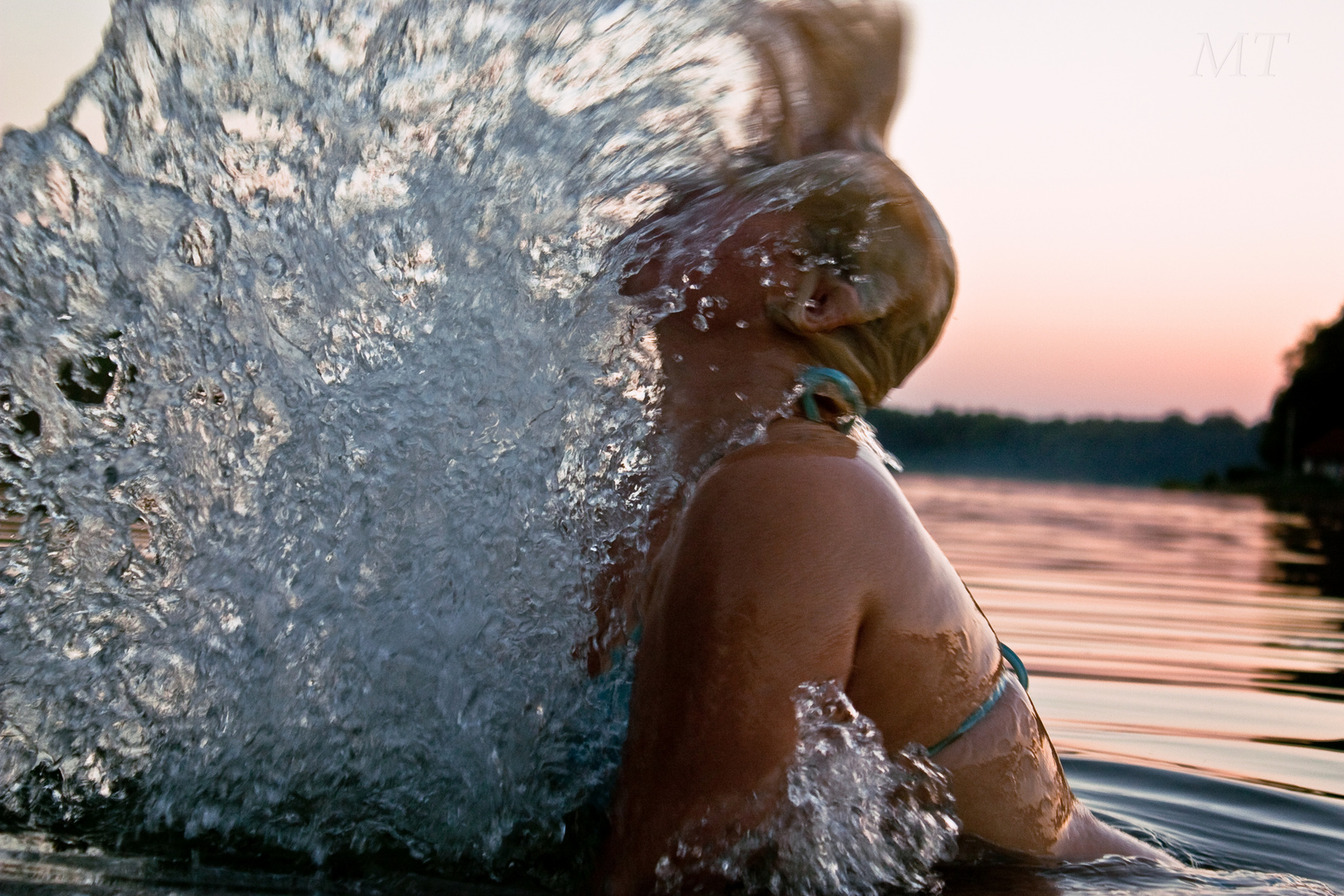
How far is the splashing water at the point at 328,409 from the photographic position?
2148mm

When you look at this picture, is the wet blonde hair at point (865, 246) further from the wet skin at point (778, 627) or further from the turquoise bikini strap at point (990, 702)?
A: the turquoise bikini strap at point (990, 702)

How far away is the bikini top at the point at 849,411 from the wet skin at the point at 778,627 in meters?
0.01

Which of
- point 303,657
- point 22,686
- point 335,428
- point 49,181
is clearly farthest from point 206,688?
point 49,181

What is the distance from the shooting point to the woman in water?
1.60 meters

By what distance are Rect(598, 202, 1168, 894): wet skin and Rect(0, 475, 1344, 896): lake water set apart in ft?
0.86

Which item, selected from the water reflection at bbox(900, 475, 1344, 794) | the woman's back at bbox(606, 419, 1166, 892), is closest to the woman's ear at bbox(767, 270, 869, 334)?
the woman's back at bbox(606, 419, 1166, 892)

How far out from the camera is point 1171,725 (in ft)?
13.1

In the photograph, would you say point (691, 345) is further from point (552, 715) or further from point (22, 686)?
point (22, 686)

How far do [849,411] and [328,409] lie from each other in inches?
39.0

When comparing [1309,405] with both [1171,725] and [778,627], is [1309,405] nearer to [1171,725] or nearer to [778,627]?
[1171,725]

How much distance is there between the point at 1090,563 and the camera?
9766 mm

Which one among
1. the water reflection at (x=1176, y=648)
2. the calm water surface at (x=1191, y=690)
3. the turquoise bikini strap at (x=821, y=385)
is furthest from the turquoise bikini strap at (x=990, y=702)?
the water reflection at (x=1176, y=648)

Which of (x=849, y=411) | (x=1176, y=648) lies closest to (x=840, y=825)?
(x=849, y=411)

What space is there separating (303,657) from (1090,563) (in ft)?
28.3
